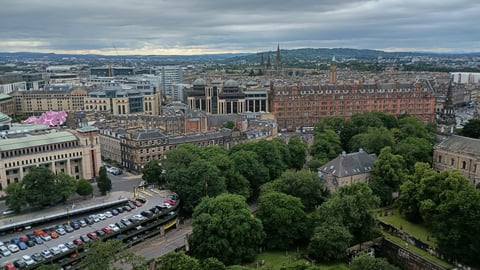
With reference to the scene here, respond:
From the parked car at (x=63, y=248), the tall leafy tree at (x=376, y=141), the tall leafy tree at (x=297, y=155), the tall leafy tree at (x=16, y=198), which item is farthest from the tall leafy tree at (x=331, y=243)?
the tall leafy tree at (x=16, y=198)

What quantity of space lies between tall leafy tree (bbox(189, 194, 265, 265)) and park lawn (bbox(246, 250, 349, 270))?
7.25 feet

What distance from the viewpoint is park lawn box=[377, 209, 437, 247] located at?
6811 centimetres

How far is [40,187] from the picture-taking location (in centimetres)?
7625

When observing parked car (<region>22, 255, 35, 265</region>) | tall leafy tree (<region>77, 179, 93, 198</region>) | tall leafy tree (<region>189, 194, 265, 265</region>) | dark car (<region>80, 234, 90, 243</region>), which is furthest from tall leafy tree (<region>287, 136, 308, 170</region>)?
parked car (<region>22, 255, 35, 265</region>)

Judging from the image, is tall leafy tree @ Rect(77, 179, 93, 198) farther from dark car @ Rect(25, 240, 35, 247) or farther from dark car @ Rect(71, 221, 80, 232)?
dark car @ Rect(25, 240, 35, 247)

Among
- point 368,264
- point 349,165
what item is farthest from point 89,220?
point 349,165

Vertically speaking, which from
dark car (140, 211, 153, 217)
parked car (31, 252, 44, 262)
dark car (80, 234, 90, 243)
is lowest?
dark car (80, 234, 90, 243)

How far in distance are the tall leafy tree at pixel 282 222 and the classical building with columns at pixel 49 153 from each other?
47018 millimetres

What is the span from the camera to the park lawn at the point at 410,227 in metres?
68.1

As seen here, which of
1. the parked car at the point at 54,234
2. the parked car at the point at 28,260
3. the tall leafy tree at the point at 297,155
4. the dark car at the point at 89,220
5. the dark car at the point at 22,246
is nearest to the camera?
the parked car at the point at 28,260

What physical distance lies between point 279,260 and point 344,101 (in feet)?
377

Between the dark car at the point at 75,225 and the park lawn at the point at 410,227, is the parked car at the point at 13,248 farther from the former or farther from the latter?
the park lawn at the point at 410,227

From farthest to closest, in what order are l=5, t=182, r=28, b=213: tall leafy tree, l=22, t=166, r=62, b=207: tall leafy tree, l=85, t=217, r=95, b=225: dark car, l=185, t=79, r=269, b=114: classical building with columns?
1. l=185, t=79, r=269, b=114: classical building with columns
2. l=22, t=166, r=62, b=207: tall leafy tree
3. l=5, t=182, r=28, b=213: tall leafy tree
4. l=85, t=217, r=95, b=225: dark car

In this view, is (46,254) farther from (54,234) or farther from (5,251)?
(54,234)
